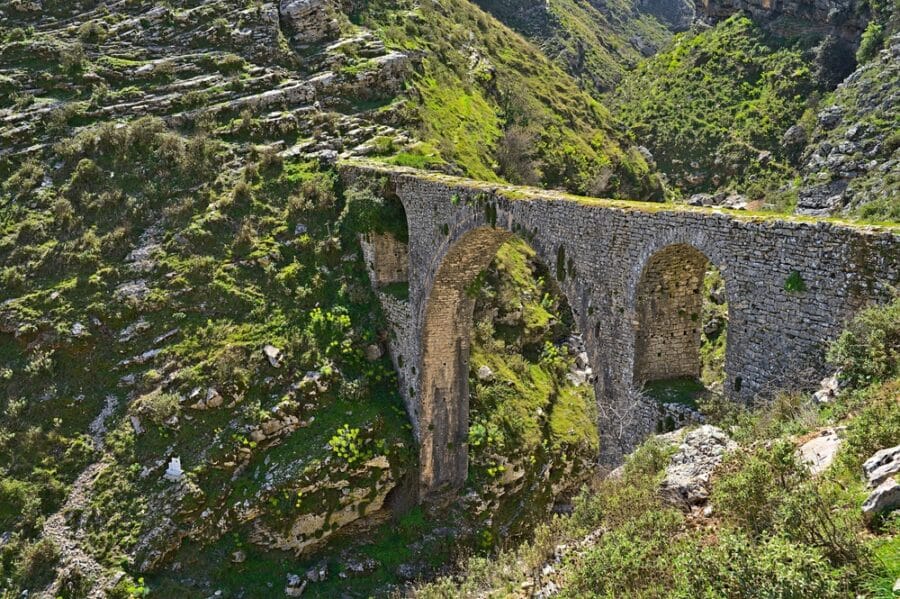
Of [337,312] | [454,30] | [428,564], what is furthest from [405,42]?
[428,564]

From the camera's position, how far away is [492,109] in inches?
1426

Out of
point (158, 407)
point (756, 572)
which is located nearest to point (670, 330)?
point (756, 572)

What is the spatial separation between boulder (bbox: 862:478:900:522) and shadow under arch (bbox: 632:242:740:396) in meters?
6.59

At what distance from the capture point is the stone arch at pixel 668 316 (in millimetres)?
11547

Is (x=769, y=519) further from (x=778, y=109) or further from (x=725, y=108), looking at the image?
(x=725, y=108)

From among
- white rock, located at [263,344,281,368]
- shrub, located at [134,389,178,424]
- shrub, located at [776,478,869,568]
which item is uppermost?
shrub, located at [776,478,869,568]

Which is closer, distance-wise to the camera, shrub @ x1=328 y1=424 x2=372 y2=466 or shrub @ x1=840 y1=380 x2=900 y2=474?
shrub @ x1=840 y1=380 x2=900 y2=474

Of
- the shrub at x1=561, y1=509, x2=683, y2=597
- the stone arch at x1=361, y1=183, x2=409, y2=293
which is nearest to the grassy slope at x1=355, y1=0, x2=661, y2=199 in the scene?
the stone arch at x1=361, y1=183, x2=409, y2=293

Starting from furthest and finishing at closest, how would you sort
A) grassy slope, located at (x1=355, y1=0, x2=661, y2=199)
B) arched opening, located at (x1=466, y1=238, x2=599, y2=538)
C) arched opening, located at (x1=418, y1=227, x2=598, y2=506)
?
1. grassy slope, located at (x1=355, y1=0, x2=661, y2=199)
2. arched opening, located at (x1=466, y1=238, x2=599, y2=538)
3. arched opening, located at (x1=418, y1=227, x2=598, y2=506)

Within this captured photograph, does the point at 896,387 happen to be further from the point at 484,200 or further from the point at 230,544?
the point at 230,544

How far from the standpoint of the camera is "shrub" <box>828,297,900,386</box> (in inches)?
292

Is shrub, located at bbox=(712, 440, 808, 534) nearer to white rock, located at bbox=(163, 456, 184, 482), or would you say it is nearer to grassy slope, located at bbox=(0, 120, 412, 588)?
grassy slope, located at bbox=(0, 120, 412, 588)

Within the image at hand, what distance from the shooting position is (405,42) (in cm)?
3447

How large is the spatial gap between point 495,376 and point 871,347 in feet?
52.7
